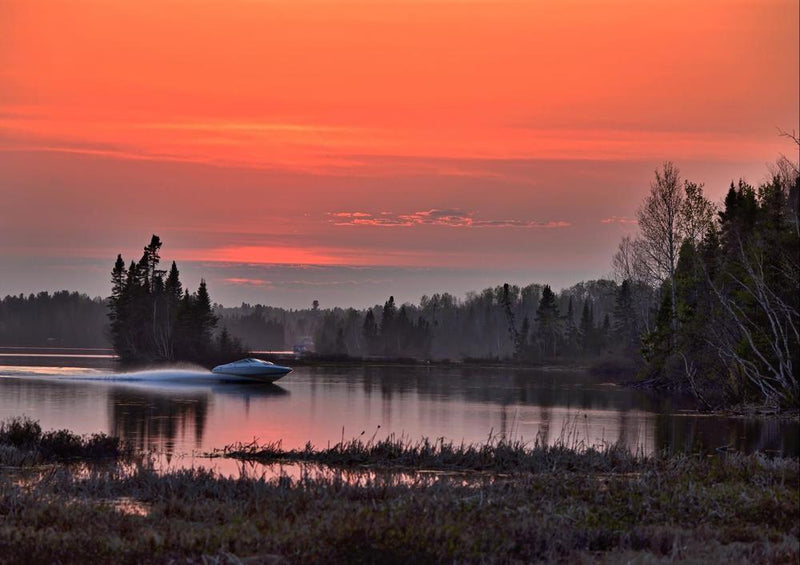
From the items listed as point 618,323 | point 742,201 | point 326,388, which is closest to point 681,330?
point 742,201

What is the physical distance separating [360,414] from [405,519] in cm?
3829

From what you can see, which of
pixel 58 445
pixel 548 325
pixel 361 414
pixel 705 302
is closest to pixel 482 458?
pixel 58 445

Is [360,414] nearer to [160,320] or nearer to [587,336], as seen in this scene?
[160,320]

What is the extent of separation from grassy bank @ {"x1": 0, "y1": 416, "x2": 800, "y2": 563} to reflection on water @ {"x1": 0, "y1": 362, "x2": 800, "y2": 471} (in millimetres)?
8667

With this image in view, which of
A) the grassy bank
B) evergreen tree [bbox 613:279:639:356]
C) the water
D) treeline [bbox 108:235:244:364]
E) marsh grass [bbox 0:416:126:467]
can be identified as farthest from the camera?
treeline [bbox 108:235:244:364]

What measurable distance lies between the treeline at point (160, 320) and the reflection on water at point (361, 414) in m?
46.1

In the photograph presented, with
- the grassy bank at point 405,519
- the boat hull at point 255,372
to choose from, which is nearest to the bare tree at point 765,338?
the grassy bank at point 405,519

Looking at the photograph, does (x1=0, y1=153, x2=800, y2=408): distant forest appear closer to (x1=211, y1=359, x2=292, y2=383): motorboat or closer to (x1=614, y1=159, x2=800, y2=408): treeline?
(x1=614, y1=159, x2=800, y2=408): treeline

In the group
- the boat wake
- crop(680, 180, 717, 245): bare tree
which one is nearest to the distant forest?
crop(680, 180, 717, 245): bare tree

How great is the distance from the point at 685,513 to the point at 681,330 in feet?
203

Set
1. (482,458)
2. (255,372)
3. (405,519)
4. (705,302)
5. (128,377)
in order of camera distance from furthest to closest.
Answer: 1. (128,377)
2. (255,372)
3. (705,302)
4. (482,458)
5. (405,519)

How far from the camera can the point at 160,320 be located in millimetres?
142625

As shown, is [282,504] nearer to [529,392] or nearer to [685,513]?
[685,513]

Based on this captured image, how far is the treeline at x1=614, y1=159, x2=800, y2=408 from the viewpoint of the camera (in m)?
54.6
